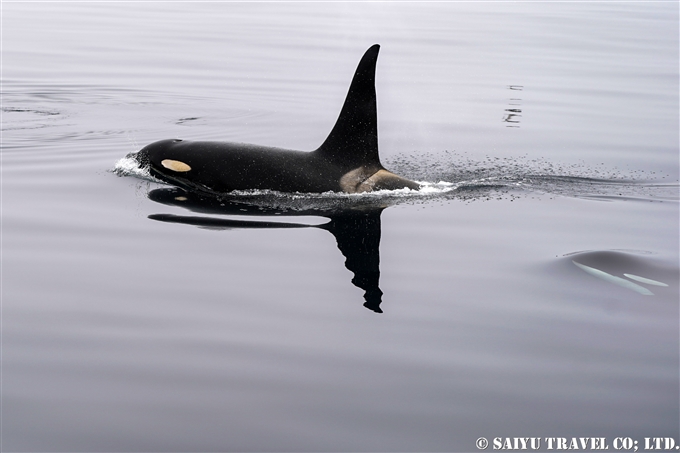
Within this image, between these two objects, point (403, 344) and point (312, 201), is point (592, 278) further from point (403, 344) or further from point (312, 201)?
point (312, 201)

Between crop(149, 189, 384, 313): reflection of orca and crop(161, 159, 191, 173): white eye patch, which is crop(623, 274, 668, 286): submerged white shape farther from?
crop(161, 159, 191, 173): white eye patch

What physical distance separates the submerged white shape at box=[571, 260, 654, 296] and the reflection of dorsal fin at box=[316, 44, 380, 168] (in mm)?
3536

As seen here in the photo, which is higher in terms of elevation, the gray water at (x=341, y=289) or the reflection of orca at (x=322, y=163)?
the reflection of orca at (x=322, y=163)

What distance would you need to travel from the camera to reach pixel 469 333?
6.57 metres

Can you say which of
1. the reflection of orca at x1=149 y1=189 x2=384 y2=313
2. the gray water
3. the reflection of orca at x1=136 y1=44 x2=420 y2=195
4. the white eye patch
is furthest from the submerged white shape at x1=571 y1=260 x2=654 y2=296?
the white eye patch

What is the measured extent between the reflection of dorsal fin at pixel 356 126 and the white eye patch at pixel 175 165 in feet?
5.89

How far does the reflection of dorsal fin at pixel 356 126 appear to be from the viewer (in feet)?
35.3

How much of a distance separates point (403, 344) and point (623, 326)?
181cm

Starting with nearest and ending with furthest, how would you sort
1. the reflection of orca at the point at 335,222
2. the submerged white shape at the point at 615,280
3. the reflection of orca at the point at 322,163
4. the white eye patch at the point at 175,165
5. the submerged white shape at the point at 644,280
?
1. the submerged white shape at the point at 615,280
2. the submerged white shape at the point at 644,280
3. the reflection of orca at the point at 335,222
4. the reflection of orca at the point at 322,163
5. the white eye patch at the point at 175,165

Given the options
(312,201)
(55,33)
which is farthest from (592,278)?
(55,33)

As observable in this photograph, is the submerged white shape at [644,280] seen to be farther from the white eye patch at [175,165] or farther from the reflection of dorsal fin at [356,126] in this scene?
the white eye patch at [175,165]

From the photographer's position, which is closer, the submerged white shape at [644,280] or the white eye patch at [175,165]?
the submerged white shape at [644,280]

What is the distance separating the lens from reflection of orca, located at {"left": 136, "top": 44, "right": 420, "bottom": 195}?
1068cm

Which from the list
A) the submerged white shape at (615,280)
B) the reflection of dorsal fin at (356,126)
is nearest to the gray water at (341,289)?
the submerged white shape at (615,280)
